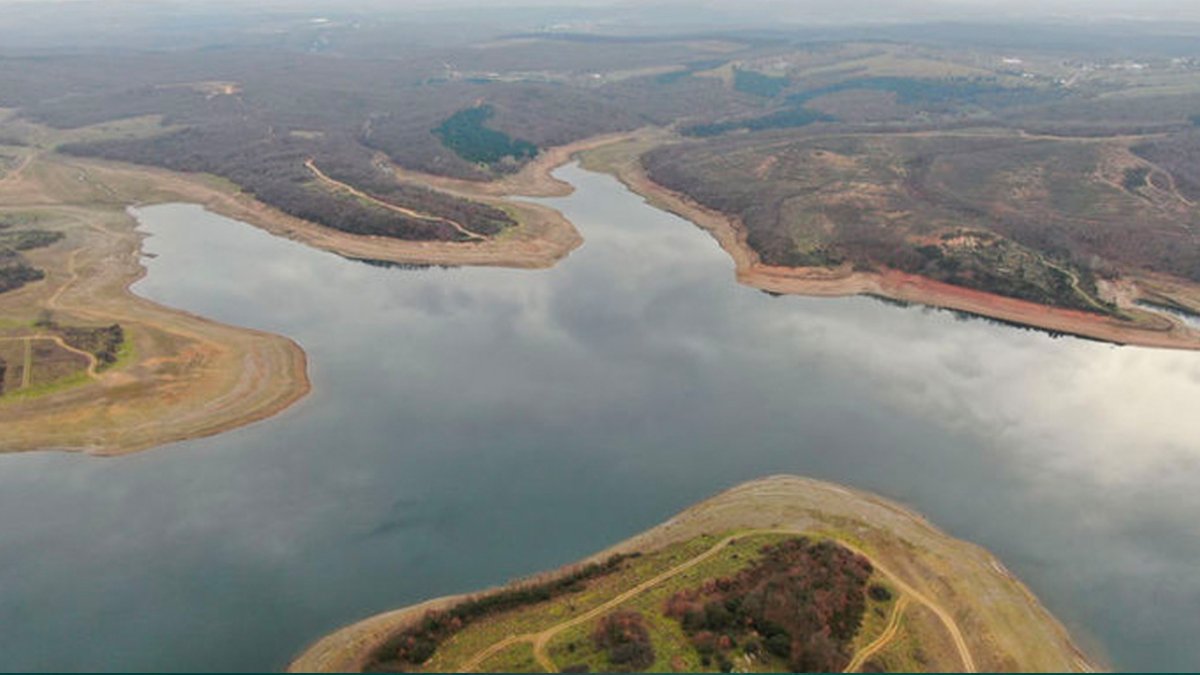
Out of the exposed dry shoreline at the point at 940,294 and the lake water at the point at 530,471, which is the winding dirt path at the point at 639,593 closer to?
the lake water at the point at 530,471

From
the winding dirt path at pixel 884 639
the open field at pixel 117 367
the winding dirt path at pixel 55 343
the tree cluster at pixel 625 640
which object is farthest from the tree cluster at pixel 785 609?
the winding dirt path at pixel 55 343

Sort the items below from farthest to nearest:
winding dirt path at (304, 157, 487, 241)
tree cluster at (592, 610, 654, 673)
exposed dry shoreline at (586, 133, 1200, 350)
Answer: winding dirt path at (304, 157, 487, 241) → exposed dry shoreline at (586, 133, 1200, 350) → tree cluster at (592, 610, 654, 673)

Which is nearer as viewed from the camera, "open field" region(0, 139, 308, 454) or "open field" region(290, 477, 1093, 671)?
"open field" region(290, 477, 1093, 671)

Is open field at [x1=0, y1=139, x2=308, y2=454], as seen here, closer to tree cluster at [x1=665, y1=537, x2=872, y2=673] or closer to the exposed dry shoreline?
tree cluster at [x1=665, y1=537, x2=872, y2=673]

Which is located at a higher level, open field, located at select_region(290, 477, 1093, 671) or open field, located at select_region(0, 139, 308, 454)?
open field, located at select_region(0, 139, 308, 454)

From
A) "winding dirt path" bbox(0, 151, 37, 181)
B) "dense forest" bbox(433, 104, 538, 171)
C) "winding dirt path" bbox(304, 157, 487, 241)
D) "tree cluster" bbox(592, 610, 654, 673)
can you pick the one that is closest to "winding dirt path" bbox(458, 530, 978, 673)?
"tree cluster" bbox(592, 610, 654, 673)

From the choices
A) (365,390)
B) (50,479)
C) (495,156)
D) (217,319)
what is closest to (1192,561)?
(365,390)
